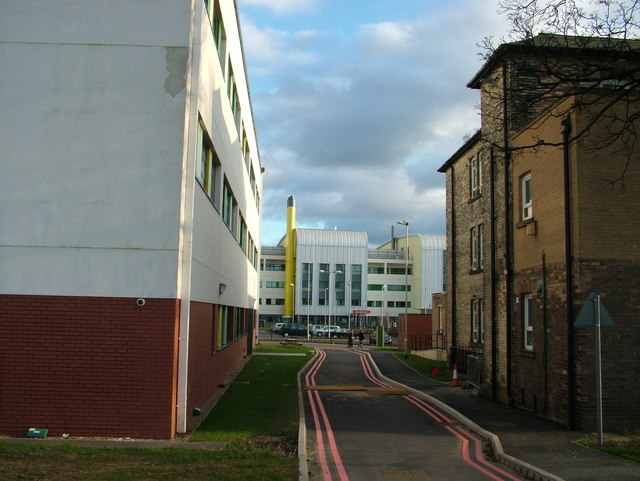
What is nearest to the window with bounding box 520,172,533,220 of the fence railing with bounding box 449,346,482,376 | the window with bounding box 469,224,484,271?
the window with bounding box 469,224,484,271

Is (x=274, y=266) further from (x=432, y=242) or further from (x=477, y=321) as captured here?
(x=477, y=321)

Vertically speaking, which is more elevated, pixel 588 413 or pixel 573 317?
pixel 573 317

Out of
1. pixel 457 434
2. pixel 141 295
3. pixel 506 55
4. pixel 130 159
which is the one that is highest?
pixel 506 55

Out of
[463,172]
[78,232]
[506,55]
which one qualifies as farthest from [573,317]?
[463,172]

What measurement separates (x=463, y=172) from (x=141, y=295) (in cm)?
1958

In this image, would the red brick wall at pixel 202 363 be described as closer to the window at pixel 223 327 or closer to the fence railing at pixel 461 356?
the window at pixel 223 327

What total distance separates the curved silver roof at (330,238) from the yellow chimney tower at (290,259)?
151 cm

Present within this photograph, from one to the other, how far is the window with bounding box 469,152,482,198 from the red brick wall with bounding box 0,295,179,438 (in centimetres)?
1759

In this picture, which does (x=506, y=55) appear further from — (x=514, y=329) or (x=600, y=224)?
(x=514, y=329)

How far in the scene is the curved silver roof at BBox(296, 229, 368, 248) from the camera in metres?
88.2

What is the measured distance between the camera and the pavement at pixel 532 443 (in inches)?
361

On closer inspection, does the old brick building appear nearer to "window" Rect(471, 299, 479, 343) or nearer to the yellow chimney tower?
"window" Rect(471, 299, 479, 343)

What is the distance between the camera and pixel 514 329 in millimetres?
16438

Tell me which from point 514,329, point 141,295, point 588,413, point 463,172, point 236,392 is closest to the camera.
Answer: point 141,295
